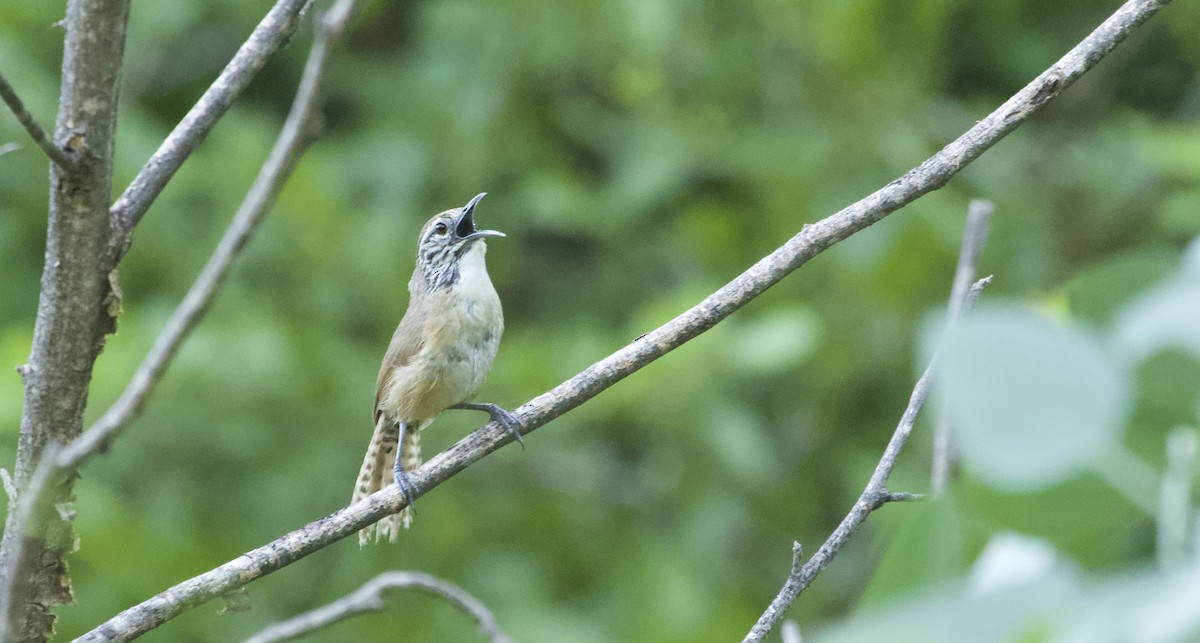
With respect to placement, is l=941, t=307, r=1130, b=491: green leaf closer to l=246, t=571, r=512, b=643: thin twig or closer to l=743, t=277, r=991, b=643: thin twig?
l=743, t=277, r=991, b=643: thin twig

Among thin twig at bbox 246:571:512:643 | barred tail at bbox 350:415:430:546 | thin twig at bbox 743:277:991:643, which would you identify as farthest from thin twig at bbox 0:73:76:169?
barred tail at bbox 350:415:430:546

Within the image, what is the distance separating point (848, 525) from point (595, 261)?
5073mm

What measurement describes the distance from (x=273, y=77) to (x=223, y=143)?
114 centimetres

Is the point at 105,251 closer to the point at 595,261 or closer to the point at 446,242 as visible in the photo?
the point at 446,242

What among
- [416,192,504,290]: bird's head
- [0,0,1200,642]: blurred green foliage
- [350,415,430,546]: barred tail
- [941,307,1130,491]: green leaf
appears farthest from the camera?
[0,0,1200,642]: blurred green foliage

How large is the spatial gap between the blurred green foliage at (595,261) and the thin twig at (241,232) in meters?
3.95

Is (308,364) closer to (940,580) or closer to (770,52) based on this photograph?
(770,52)

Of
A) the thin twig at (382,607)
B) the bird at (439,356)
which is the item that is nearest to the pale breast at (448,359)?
the bird at (439,356)

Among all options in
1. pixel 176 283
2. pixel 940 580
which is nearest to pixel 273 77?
pixel 176 283

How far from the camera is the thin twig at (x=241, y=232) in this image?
120 cm

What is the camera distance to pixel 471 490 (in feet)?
20.0

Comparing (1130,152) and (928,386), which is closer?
(928,386)

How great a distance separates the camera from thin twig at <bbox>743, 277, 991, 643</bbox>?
1.93m

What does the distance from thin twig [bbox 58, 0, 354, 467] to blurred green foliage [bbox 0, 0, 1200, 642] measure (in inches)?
155
